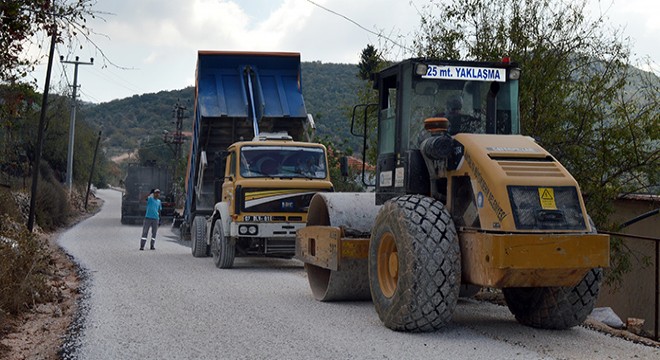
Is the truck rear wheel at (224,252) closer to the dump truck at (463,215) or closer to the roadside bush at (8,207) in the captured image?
the dump truck at (463,215)

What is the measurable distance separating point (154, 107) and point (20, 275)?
361ft

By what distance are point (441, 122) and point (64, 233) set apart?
69.3 ft

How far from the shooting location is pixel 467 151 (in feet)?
25.3

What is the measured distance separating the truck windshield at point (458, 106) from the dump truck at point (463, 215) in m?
0.01

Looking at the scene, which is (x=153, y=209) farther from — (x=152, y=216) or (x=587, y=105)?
(x=587, y=105)

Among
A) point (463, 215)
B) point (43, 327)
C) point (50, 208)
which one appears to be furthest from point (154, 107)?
point (463, 215)

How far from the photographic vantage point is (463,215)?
780cm

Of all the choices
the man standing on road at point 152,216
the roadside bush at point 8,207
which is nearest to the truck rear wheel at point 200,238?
the man standing on road at point 152,216

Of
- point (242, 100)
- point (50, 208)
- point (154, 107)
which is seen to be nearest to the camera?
point (242, 100)

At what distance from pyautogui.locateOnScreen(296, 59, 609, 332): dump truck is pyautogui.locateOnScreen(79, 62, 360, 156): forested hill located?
6566 cm

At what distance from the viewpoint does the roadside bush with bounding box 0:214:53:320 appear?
965 cm

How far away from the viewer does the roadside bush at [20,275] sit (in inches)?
380

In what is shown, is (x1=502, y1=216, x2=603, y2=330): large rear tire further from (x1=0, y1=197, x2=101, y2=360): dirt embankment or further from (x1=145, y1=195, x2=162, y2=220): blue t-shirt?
(x1=145, y1=195, x2=162, y2=220): blue t-shirt

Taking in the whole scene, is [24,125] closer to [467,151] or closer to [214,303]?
[214,303]
